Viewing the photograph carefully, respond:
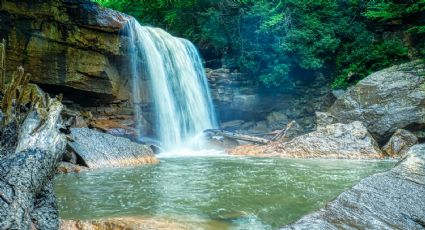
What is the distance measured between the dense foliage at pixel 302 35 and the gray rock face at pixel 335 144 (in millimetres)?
5211

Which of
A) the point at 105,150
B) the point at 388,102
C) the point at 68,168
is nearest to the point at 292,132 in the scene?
the point at 388,102

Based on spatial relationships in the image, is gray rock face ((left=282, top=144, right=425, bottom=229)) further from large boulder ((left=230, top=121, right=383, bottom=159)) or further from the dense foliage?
the dense foliage

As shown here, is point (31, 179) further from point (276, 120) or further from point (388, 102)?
point (276, 120)

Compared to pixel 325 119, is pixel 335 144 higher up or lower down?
lower down

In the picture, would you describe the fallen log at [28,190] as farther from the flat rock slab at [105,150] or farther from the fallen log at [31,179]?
the flat rock slab at [105,150]

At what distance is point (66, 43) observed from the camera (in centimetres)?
1167

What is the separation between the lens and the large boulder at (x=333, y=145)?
995cm

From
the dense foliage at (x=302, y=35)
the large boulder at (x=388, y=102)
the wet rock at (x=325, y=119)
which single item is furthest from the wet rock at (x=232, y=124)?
the large boulder at (x=388, y=102)

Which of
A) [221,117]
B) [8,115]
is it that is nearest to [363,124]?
[221,117]

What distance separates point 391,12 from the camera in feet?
50.4

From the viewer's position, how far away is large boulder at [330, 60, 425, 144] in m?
10.9

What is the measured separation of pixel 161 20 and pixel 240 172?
13783mm

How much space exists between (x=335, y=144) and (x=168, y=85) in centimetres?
664

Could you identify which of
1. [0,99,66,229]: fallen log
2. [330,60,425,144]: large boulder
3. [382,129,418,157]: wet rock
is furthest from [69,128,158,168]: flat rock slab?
[330,60,425,144]: large boulder
